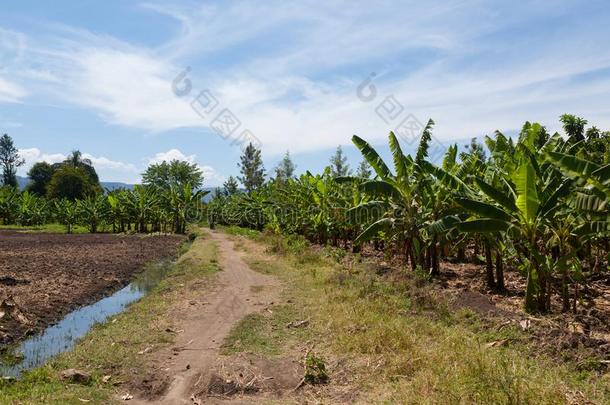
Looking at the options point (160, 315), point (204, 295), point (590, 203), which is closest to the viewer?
point (590, 203)

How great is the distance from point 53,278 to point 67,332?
20.6 ft

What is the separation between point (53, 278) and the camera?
15.9 m

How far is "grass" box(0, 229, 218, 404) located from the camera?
6.24m

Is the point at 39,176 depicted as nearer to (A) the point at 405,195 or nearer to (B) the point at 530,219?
(A) the point at 405,195

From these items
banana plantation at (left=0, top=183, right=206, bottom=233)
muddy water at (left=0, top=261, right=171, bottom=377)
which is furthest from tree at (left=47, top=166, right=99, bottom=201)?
muddy water at (left=0, top=261, right=171, bottom=377)

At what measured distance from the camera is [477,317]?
932cm

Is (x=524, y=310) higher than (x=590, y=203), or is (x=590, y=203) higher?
(x=590, y=203)

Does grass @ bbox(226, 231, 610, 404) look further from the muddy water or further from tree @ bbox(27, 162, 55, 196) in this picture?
tree @ bbox(27, 162, 55, 196)

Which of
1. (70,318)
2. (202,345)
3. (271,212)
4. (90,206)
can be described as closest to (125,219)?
(90,206)

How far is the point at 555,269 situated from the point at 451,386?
448cm

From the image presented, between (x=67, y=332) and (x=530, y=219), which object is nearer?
(x=530, y=219)

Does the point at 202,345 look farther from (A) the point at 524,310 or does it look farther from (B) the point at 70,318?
(A) the point at 524,310

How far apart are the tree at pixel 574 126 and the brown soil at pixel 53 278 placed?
17.9 metres

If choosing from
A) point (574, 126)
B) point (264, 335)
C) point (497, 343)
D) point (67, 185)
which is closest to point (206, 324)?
point (264, 335)
